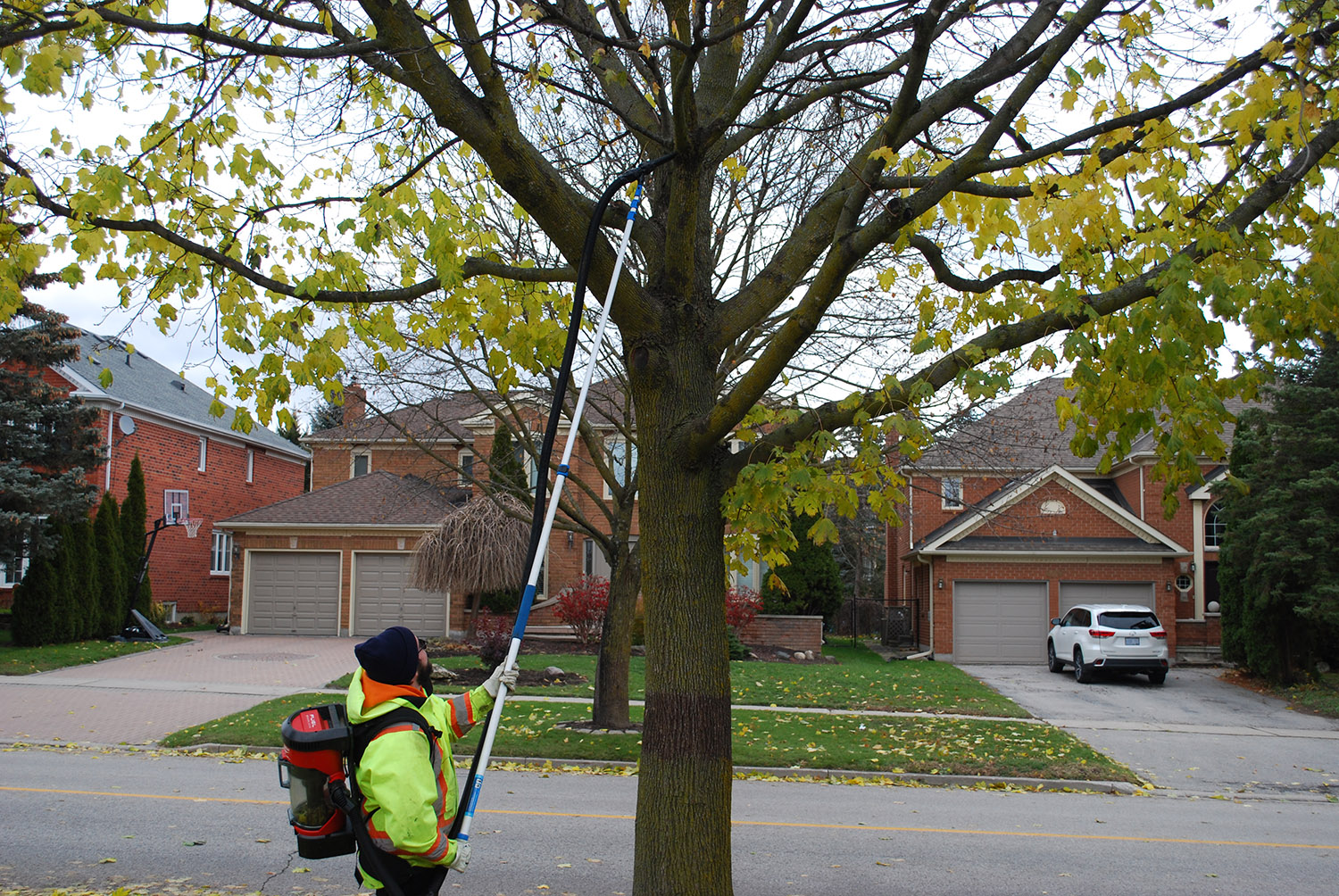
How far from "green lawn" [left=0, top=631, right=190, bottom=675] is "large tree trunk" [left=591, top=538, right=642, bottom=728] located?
37.0ft

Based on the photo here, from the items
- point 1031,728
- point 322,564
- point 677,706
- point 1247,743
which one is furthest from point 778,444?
point 322,564

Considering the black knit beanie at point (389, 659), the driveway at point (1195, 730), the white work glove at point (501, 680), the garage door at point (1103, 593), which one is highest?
the black knit beanie at point (389, 659)

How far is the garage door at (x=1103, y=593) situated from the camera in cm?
2333

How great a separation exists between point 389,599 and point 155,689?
33.9ft

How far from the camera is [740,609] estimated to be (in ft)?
75.4

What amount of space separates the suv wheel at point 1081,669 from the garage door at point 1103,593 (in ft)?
13.0

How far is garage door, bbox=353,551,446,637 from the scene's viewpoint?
2547 cm

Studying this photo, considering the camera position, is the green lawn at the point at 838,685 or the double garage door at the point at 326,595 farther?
the double garage door at the point at 326,595

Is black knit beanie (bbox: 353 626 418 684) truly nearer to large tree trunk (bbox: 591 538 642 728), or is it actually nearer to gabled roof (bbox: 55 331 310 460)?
large tree trunk (bbox: 591 538 642 728)

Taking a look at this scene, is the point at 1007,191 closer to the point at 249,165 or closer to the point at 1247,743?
the point at 249,165

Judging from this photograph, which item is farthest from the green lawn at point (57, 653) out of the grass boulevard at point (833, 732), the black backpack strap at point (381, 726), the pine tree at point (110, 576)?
→ the black backpack strap at point (381, 726)

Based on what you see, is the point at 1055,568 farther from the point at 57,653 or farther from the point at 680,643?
the point at 57,653

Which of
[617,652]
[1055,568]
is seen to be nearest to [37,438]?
[617,652]

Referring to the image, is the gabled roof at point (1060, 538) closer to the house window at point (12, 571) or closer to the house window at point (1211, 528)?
the house window at point (1211, 528)
